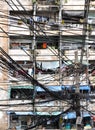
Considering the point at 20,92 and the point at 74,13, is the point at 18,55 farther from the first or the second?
the point at 74,13

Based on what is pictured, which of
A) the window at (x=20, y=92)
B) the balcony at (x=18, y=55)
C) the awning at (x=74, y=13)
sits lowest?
the window at (x=20, y=92)

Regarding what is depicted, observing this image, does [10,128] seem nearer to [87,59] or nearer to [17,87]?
[17,87]

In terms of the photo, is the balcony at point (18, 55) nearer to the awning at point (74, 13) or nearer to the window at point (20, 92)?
the window at point (20, 92)

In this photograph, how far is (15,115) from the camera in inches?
1310

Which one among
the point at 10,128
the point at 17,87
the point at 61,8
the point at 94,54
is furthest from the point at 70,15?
the point at 10,128

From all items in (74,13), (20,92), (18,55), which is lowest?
(20,92)

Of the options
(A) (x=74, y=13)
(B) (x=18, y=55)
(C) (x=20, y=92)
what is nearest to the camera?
(C) (x=20, y=92)

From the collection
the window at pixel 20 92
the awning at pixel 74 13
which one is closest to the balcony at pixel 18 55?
the window at pixel 20 92

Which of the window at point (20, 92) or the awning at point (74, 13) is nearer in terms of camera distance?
the window at point (20, 92)

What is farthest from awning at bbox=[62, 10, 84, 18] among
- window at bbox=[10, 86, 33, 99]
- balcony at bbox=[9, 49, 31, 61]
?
window at bbox=[10, 86, 33, 99]

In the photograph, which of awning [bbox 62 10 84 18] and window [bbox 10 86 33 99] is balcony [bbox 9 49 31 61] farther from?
awning [bbox 62 10 84 18]

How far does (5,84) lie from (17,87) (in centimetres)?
92

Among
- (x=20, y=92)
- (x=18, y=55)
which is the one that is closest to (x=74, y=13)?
(x=18, y=55)

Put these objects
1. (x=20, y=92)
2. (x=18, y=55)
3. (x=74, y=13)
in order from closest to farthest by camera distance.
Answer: (x=20, y=92) < (x=18, y=55) < (x=74, y=13)
